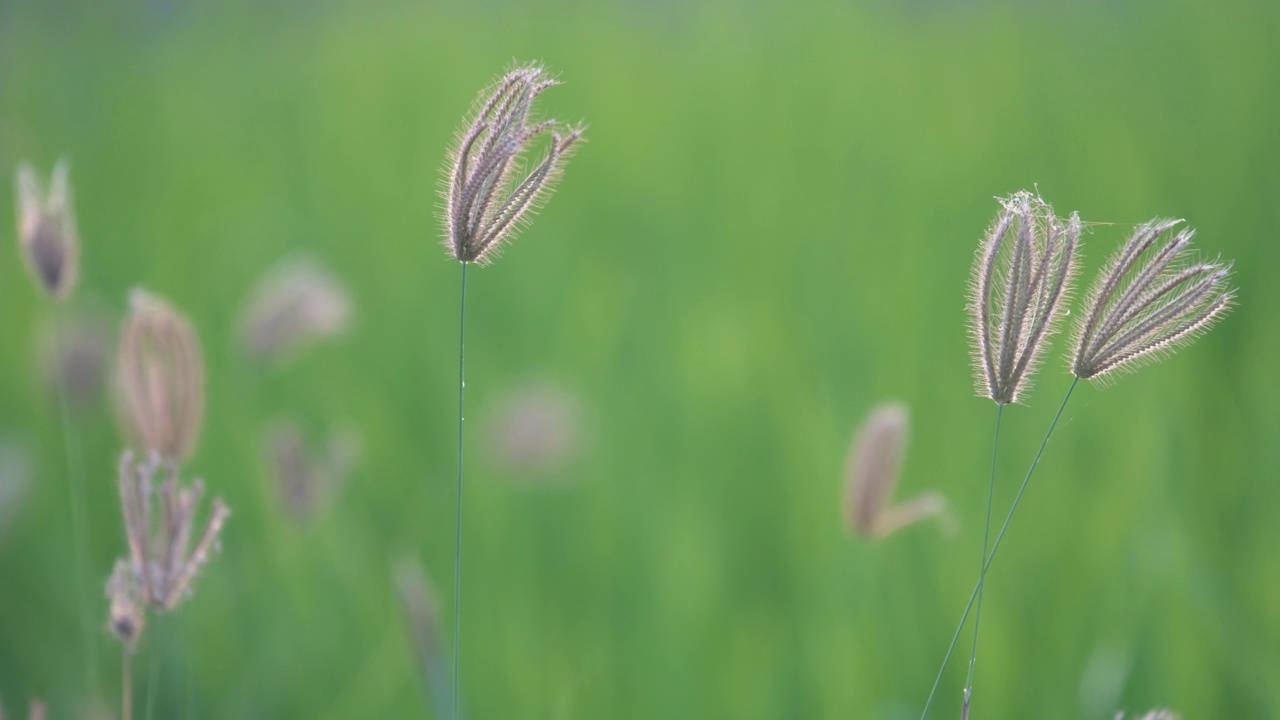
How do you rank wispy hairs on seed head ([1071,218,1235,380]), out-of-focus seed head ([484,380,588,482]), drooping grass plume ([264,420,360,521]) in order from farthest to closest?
out-of-focus seed head ([484,380,588,482]), drooping grass plume ([264,420,360,521]), wispy hairs on seed head ([1071,218,1235,380])

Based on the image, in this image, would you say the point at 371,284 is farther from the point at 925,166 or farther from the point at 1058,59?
the point at 1058,59

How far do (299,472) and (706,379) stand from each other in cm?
79

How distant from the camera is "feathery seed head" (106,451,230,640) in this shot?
1.91 ft

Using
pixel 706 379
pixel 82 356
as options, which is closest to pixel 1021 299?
pixel 706 379

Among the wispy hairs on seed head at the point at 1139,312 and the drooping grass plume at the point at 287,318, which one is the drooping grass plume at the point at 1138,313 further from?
the drooping grass plume at the point at 287,318

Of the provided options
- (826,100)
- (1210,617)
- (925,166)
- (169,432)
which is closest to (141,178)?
(826,100)

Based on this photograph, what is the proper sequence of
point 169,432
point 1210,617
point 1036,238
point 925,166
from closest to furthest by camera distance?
point 1036,238
point 169,432
point 1210,617
point 925,166

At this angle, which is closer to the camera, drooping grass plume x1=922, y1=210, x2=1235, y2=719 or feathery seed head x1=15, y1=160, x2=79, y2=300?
drooping grass plume x1=922, y1=210, x2=1235, y2=719

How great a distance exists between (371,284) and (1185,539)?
5.98ft

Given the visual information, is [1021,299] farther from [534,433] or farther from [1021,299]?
[534,433]

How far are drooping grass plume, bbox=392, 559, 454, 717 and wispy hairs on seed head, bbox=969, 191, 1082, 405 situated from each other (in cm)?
53

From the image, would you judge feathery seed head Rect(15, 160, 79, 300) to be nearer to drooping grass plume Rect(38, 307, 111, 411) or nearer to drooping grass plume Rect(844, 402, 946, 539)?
drooping grass plume Rect(844, 402, 946, 539)

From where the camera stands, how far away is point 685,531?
1.38 m

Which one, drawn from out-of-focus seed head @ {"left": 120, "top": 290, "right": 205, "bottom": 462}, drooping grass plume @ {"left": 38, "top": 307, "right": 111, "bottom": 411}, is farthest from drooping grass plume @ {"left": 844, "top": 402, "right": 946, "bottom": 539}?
drooping grass plume @ {"left": 38, "top": 307, "right": 111, "bottom": 411}
